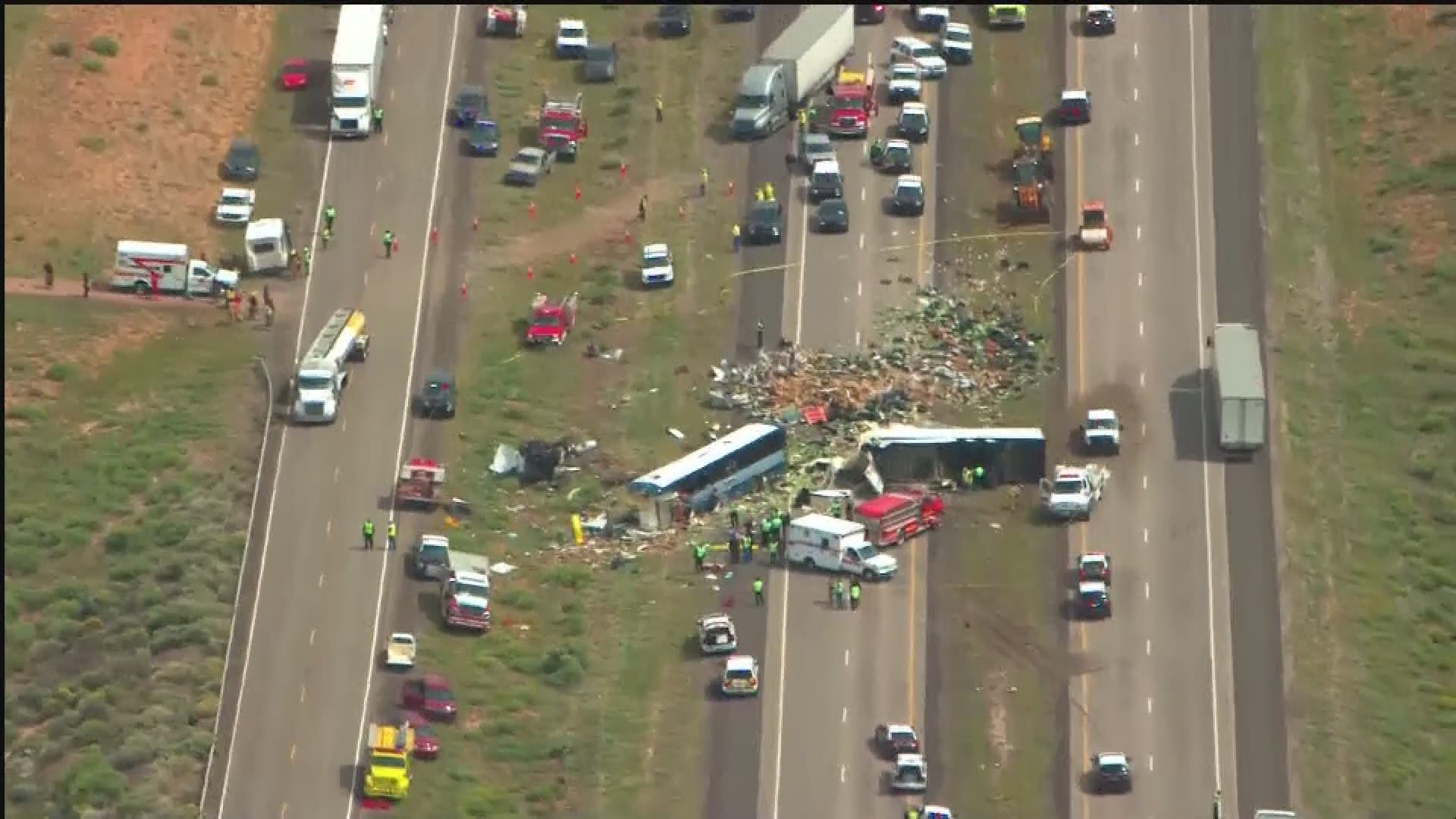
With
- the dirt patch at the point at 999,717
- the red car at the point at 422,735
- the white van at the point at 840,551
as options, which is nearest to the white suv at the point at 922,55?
the white van at the point at 840,551

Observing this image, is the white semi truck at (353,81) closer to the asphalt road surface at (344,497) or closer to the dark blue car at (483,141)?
the asphalt road surface at (344,497)

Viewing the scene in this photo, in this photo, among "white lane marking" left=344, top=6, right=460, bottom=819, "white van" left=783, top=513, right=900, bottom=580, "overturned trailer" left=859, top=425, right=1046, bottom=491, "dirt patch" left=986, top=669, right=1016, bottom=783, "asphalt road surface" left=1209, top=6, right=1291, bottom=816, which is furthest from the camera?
"overturned trailer" left=859, top=425, right=1046, bottom=491

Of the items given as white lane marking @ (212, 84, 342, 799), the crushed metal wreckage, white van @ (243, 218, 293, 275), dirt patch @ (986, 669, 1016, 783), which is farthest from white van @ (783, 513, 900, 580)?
white van @ (243, 218, 293, 275)

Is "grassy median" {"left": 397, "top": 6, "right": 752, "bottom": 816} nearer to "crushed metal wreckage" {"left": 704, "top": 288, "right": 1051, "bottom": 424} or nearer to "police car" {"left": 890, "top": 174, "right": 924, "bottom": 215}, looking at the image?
"crushed metal wreckage" {"left": 704, "top": 288, "right": 1051, "bottom": 424}

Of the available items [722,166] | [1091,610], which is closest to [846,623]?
[1091,610]

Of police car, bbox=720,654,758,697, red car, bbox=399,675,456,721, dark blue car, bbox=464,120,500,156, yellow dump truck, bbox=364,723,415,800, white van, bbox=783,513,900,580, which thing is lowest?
yellow dump truck, bbox=364,723,415,800

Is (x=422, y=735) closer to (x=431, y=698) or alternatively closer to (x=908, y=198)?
(x=431, y=698)

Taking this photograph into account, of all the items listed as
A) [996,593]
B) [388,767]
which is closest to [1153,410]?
[996,593]
